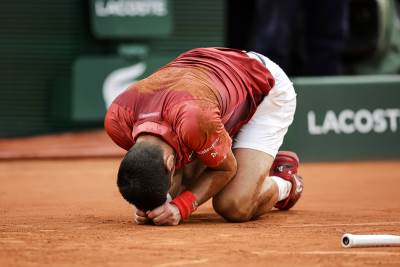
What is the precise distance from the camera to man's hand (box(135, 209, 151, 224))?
5178 mm

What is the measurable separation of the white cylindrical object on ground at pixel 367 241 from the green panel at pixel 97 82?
20.5 feet

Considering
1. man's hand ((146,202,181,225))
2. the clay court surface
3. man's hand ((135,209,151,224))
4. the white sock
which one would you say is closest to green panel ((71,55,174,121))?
the clay court surface

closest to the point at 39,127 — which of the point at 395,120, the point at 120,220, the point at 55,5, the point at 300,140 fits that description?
the point at 55,5

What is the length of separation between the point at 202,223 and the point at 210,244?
868mm

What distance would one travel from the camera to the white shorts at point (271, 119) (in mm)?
5812

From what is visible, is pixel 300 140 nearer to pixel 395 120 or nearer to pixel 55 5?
pixel 395 120

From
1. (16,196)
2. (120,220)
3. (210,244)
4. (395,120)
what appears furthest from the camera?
(395,120)

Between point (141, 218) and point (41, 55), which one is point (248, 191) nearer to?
point (141, 218)

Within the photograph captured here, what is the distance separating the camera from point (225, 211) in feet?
17.9

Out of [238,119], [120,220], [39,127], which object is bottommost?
[39,127]

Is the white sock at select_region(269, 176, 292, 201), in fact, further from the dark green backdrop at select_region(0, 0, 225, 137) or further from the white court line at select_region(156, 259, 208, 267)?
the dark green backdrop at select_region(0, 0, 225, 137)

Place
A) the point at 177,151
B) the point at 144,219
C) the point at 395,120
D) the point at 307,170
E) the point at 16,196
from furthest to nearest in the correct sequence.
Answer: the point at 395,120 < the point at 307,170 < the point at 16,196 < the point at 144,219 < the point at 177,151

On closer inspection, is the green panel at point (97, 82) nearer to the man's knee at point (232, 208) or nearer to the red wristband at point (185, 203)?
the man's knee at point (232, 208)

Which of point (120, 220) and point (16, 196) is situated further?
point (16, 196)
